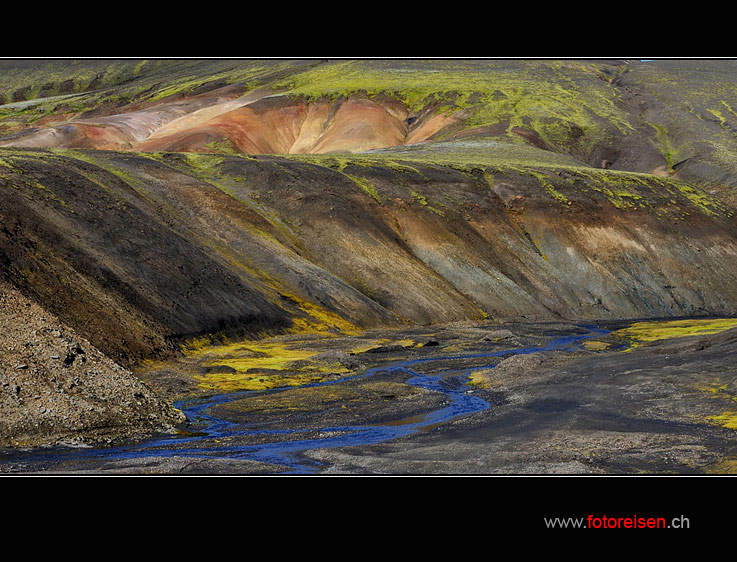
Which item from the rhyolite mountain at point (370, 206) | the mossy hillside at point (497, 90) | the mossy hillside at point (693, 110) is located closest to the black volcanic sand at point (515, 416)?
the rhyolite mountain at point (370, 206)

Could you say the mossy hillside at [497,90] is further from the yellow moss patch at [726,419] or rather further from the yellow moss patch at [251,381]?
the yellow moss patch at [726,419]

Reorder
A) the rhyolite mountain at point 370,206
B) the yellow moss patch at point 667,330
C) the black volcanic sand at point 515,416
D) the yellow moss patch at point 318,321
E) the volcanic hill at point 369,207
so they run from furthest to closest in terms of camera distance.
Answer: the yellow moss patch at point 318,321 → the yellow moss patch at point 667,330 → the rhyolite mountain at point 370,206 → the volcanic hill at point 369,207 → the black volcanic sand at point 515,416

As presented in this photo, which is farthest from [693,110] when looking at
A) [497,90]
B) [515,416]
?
[515,416]

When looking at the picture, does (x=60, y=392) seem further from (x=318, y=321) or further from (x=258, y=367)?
(x=318, y=321)

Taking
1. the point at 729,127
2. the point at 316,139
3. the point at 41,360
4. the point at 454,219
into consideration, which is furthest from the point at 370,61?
the point at 41,360

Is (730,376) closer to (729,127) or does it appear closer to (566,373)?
(566,373)

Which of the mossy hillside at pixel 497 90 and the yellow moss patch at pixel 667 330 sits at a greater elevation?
the mossy hillside at pixel 497 90
